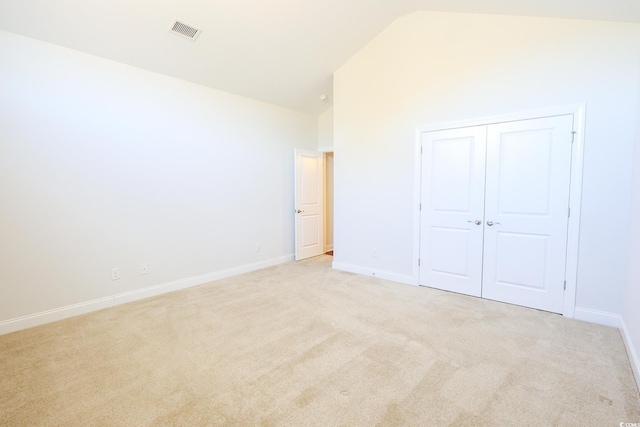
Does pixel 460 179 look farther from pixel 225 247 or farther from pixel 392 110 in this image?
pixel 225 247

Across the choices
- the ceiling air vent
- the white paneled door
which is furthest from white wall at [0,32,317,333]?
the white paneled door

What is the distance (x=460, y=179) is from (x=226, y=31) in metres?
3.19

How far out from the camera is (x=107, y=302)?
3221mm

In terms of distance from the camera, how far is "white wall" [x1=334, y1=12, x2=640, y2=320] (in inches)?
103

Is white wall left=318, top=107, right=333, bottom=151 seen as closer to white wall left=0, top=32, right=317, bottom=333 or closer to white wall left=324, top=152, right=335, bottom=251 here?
white wall left=324, top=152, right=335, bottom=251

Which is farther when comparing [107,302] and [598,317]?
[107,302]

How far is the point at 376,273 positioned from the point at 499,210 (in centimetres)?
181

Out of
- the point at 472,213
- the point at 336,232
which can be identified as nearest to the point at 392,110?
the point at 472,213

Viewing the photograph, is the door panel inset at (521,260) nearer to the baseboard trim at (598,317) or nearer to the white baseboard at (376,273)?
the baseboard trim at (598,317)

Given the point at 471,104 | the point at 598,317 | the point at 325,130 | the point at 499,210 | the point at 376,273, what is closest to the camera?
the point at 598,317

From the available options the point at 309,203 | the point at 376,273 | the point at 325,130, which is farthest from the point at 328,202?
the point at 376,273

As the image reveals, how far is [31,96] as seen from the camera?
2.72 metres

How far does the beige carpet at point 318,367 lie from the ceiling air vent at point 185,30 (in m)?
2.96

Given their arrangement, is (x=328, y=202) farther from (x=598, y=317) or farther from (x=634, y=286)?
(x=634, y=286)
